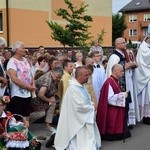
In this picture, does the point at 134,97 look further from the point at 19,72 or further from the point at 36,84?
the point at 19,72

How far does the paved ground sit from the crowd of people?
0.16 metres

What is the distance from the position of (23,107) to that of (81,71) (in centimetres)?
142

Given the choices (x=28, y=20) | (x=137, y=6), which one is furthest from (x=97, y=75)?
(x=137, y=6)

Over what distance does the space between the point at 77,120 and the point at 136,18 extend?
2846 inches

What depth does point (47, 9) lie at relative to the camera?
93.8 feet

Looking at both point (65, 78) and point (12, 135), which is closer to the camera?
point (12, 135)

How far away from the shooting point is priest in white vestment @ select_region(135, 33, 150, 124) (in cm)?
933

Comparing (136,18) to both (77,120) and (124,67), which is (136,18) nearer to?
(124,67)

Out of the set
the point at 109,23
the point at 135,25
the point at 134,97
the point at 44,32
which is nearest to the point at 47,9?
the point at 44,32

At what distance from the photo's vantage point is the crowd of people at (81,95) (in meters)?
6.48

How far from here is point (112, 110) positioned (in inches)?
305

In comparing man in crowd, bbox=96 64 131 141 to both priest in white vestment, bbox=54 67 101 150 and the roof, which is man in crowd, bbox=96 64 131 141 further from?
the roof

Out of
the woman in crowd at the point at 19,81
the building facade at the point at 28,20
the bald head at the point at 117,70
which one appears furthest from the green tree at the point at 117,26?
the woman in crowd at the point at 19,81

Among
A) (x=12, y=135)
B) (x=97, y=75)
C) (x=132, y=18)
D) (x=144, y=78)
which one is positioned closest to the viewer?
(x=12, y=135)
